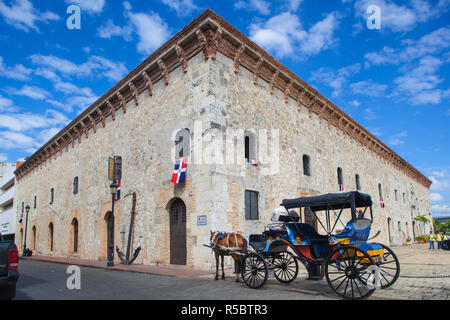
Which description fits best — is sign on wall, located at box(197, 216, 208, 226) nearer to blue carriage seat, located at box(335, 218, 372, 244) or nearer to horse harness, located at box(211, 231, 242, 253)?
horse harness, located at box(211, 231, 242, 253)

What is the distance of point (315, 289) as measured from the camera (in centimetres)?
729

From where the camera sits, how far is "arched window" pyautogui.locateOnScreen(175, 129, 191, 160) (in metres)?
12.9

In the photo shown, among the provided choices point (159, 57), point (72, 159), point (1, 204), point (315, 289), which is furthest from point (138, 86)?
point (1, 204)

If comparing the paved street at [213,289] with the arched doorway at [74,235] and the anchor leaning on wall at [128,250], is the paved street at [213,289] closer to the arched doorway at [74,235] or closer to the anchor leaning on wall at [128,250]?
the anchor leaning on wall at [128,250]

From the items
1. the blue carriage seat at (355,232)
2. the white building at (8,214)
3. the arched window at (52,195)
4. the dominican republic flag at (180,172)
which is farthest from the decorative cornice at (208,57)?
the white building at (8,214)

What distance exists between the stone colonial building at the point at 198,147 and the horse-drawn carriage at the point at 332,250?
362 cm

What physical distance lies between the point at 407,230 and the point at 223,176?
28.4 m

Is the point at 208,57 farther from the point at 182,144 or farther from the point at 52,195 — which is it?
the point at 52,195

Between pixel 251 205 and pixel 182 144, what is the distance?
364 cm

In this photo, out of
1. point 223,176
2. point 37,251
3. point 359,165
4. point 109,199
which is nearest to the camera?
point 223,176

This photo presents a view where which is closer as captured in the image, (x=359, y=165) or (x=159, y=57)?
(x=159, y=57)

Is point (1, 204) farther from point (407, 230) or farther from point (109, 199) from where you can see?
point (407, 230)

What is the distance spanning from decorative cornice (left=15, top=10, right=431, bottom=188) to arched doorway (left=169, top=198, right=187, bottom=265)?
5.40 metres

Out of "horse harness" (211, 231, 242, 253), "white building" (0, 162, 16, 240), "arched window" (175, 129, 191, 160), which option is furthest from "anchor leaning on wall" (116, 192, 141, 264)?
"white building" (0, 162, 16, 240)
